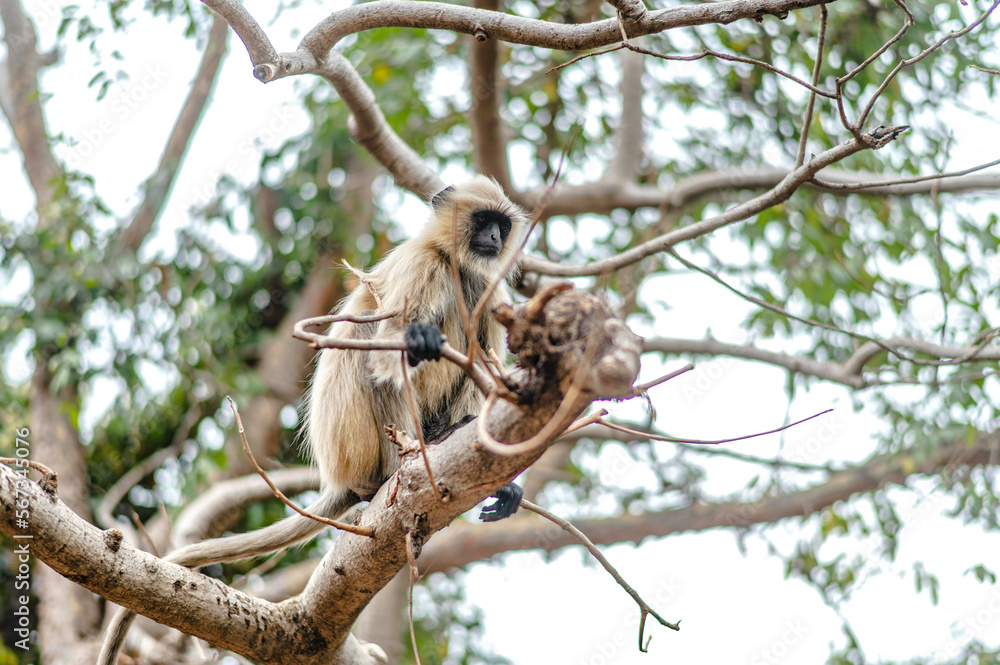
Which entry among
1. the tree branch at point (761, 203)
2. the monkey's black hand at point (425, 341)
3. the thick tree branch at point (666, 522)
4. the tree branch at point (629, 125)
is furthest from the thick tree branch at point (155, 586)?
the tree branch at point (629, 125)

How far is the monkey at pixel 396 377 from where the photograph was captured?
3.11 m

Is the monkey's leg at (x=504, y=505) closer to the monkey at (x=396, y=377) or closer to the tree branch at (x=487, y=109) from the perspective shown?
the monkey at (x=396, y=377)

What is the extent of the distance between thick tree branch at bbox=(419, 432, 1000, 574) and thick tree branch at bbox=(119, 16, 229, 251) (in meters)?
3.31

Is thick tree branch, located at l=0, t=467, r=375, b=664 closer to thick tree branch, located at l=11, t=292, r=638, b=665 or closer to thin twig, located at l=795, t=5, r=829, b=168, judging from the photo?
thick tree branch, located at l=11, t=292, r=638, b=665

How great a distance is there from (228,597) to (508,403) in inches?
47.4

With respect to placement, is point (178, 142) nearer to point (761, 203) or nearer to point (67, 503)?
point (67, 503)

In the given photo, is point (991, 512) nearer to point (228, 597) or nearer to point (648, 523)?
point (648, 523)

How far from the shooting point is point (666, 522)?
6.70 meters

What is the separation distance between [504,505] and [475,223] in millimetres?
1338

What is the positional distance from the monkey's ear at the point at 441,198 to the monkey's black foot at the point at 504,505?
55.9 inches

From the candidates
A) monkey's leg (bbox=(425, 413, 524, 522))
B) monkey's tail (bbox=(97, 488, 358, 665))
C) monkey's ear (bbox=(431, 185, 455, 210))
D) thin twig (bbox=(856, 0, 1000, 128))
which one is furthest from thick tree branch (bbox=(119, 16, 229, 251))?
thin twig (bbox=(856, 0, 1000, 128))

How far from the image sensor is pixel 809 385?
524cm

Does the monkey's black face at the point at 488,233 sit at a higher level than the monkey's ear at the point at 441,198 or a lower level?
lower

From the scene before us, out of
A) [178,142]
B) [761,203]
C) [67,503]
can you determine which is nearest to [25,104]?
[178,142]
